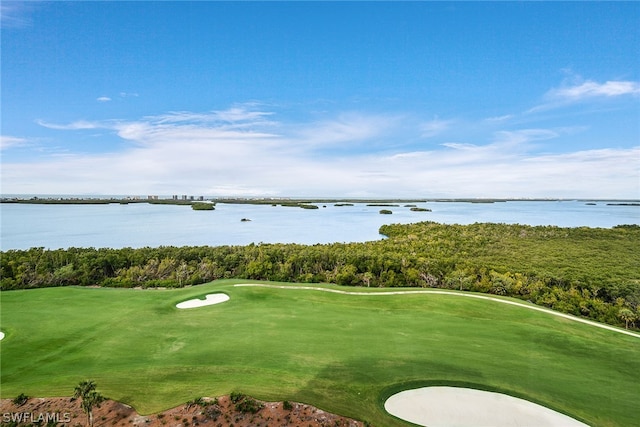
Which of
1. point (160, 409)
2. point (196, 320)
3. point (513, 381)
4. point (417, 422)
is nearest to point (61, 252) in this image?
point (196, 320)

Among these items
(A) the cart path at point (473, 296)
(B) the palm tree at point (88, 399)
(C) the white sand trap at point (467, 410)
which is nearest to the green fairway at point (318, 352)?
(C) the white sand trap at point (467, 410)

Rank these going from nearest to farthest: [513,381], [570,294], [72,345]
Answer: [513,381]
[72,345]
[570,294]

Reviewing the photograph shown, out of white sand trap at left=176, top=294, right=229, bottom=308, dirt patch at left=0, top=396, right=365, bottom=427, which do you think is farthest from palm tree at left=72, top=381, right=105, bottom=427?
white sand trap at left=176, top=294, right=229, bottom=308

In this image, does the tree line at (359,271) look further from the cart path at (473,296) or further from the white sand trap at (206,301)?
the white sand trap at (206,301)

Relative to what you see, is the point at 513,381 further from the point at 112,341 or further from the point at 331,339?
the point at 112,341

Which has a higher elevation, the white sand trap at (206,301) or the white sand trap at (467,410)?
the white sand trap at (467,410)

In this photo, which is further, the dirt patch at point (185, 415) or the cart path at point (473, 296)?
the cart path at point (473, 296)

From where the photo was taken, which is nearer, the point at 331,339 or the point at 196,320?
the point at 331,339
